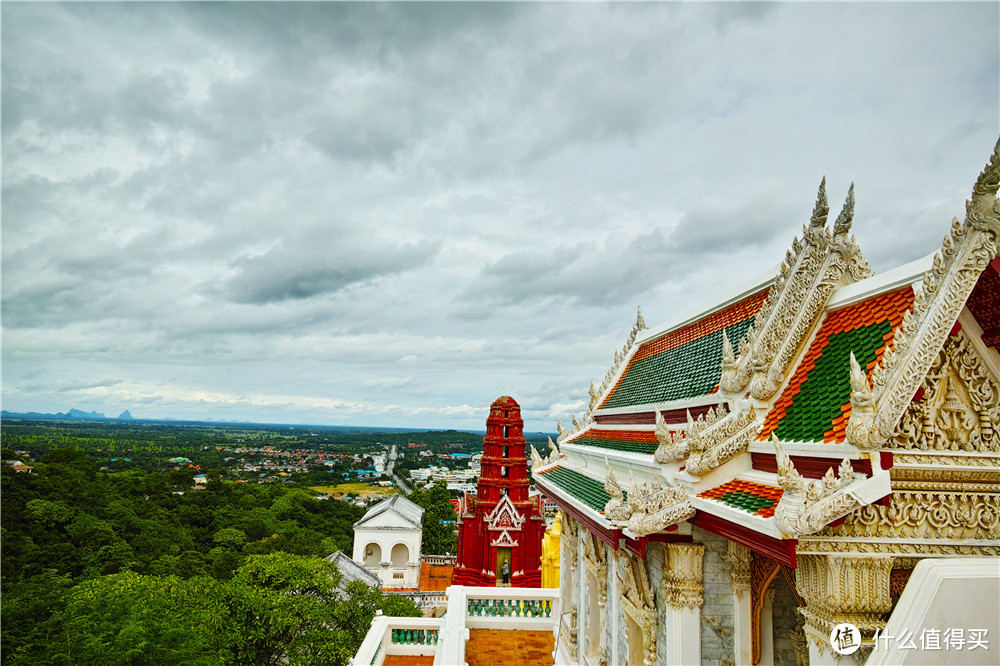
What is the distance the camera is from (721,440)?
679cm

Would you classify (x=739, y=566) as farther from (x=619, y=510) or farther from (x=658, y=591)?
(x=619, y=510)

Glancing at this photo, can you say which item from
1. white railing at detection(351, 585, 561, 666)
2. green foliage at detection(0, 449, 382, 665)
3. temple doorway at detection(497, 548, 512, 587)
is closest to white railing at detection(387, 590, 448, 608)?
temple doorway at detection(497, 548, 512, 587)

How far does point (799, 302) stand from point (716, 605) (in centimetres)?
396

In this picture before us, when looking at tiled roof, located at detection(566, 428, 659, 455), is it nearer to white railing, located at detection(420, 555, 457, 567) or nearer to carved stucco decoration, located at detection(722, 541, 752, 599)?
carved stucco decoration, located at detection(722, 541, 752, 599)

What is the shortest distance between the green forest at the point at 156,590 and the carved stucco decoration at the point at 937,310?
15.6 metres

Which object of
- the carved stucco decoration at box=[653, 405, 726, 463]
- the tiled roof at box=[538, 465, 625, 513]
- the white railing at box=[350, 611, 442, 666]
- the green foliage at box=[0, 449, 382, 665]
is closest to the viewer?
the carved stucco decoration at box=[653, 405, 726, 463]

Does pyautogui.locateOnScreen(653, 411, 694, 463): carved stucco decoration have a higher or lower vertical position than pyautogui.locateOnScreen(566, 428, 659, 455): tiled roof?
higher

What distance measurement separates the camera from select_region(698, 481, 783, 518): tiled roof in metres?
5.49

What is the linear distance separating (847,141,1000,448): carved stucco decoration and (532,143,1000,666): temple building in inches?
0.6

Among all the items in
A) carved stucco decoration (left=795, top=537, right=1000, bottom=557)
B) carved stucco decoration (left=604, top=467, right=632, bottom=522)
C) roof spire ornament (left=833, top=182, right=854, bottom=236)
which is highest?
roof spire ornament (left=833, top=182, right=854, bottom=236)

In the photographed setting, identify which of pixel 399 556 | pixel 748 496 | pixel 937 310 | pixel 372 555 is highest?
pixel 937 310

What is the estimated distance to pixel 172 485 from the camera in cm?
6881

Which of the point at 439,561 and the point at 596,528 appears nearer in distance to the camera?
the point at 596,528

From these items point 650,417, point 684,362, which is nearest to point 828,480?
point 650,417
